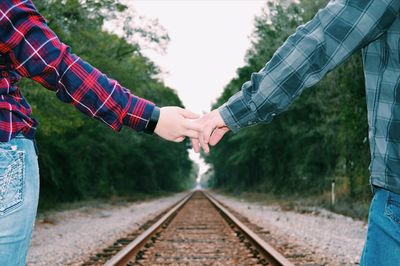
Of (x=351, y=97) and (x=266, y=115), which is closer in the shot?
(x=266, y=115)

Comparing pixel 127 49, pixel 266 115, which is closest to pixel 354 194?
pixel 127 49

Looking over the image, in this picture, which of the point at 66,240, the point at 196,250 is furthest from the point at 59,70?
the point at 66,240

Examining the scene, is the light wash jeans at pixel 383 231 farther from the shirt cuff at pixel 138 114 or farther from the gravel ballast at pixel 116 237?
the gravel ballast at pixel 116 237

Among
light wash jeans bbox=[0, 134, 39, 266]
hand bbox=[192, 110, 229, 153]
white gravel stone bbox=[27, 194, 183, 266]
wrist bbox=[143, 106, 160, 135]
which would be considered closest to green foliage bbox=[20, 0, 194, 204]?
white gravel stone bbox=[27, 194, 183, 266]

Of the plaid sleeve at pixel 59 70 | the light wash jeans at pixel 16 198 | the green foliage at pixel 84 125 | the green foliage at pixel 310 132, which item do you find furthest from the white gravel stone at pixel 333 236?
the green foliage at pixel 84 125

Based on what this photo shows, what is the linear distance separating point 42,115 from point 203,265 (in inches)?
340

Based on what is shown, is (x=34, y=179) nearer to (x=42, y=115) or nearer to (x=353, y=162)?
(x=42, y=115)

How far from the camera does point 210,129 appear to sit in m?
1.91

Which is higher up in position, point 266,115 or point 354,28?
point 354,28

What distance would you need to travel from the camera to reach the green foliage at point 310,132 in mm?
15133

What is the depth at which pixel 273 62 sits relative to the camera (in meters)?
1.63

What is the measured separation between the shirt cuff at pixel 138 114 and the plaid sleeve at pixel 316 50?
353 millimetres

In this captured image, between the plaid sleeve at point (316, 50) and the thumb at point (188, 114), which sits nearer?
the plaid sleeve at point (316, 50)

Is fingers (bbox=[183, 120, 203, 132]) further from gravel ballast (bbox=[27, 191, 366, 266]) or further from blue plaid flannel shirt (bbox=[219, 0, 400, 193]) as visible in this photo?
gravel ballast (bbox=[27, 191, 366, 266])
